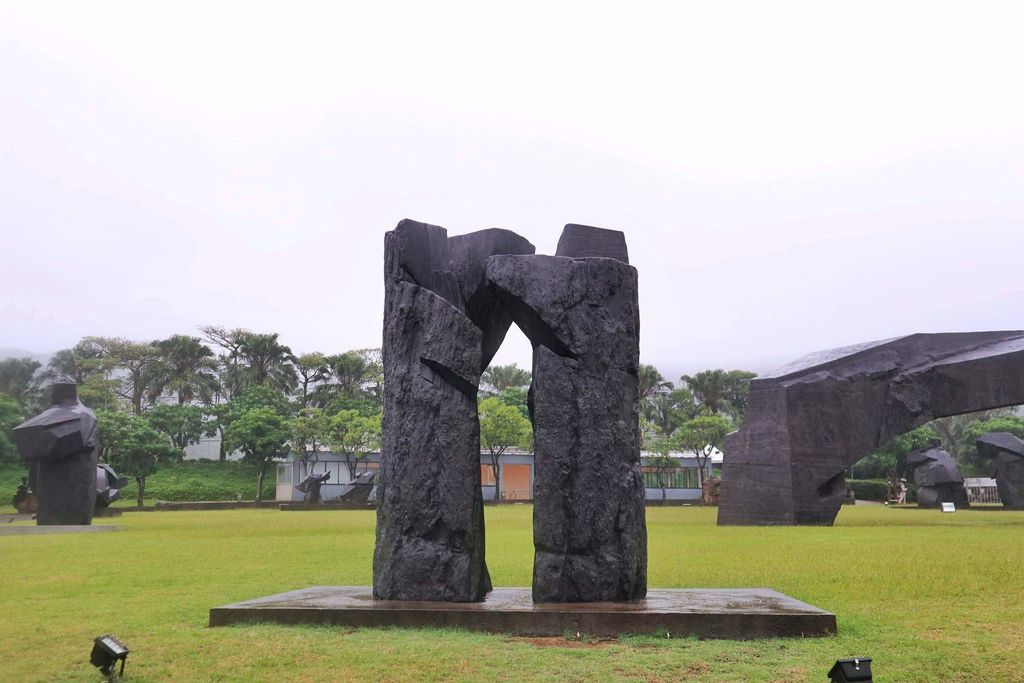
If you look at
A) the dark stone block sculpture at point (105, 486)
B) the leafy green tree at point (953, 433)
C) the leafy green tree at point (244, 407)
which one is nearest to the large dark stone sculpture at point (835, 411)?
the dark stone block sculpture at point (105, 486)

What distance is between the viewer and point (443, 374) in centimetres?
627

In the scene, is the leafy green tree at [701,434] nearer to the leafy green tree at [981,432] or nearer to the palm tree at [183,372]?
the leafy green tree at [981,432]

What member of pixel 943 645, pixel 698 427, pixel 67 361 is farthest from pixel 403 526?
pixel 67 361

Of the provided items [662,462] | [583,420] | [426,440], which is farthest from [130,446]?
[583,420]

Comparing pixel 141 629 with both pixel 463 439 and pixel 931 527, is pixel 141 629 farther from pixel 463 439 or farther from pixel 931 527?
pixel 931 527

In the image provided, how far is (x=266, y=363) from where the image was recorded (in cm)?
4959

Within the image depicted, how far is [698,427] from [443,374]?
111 ft

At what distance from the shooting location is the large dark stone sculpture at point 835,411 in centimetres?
1628

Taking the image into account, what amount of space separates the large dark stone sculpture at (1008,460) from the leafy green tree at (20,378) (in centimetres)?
4496

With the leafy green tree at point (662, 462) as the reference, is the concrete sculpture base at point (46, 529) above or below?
below

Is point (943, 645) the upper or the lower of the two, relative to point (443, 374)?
lower

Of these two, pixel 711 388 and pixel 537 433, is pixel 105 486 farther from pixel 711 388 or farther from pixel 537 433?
pixel 711 388

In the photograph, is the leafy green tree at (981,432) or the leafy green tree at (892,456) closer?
the leafy green tree at (892,456)

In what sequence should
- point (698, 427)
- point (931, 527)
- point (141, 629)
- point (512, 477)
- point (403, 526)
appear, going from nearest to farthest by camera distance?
point (141, 629)
point (403, 526)
point (931, 527)
point (698, 427)
point (512, 477)
